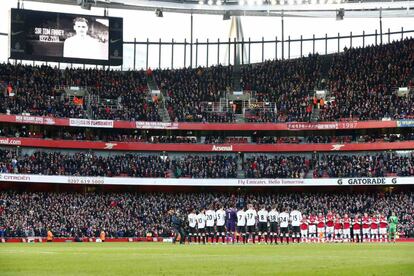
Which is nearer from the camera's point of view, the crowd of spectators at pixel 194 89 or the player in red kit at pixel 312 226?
the player in red kit at pixel 312 226

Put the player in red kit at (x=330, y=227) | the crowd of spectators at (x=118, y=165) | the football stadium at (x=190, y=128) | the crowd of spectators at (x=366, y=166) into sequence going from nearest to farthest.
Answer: the player in red kit at (x=330, y=227) → the football stadium at (x=190, y=128) → the crowd of spectators at (x=366, y=166) → the crowd of spectators at (x=118, y=165)

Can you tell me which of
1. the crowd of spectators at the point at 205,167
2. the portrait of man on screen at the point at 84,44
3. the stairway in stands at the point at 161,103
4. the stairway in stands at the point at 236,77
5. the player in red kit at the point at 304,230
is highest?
the portrait of man on screen at the point at 84,44

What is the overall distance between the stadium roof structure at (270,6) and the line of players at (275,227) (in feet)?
77.3

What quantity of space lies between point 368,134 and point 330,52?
588 inches

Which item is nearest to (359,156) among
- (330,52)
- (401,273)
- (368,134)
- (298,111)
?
(368,134)

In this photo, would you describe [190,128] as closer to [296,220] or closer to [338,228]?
[338,228]

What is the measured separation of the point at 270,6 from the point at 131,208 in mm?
21687

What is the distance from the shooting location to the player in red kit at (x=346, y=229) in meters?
44.7

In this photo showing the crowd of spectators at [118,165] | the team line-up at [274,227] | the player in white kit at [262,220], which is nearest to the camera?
the player in white kit at [262,220]

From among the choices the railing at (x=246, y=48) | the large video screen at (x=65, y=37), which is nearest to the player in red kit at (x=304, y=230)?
the large video screen at (x=65, y=37)

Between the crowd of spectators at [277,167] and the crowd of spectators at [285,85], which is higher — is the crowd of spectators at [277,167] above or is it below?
below

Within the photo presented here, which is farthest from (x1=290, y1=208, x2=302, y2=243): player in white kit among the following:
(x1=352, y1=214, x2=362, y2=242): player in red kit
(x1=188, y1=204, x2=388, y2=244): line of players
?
(x1=352, y1=214, x2=362, y2=242): player in red kit

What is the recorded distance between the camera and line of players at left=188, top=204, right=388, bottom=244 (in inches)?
1596

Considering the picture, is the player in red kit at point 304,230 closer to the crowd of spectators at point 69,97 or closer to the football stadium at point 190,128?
the football stadium at point 190,128
